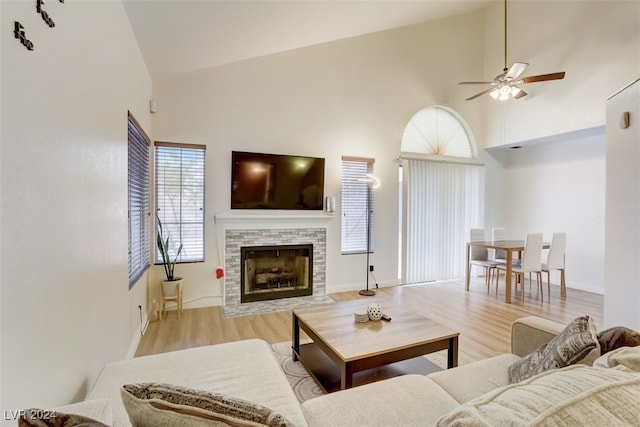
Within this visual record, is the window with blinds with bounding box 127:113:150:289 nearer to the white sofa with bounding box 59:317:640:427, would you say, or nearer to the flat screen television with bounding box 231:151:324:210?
the flat screen television with bounding box 231:151:324:210

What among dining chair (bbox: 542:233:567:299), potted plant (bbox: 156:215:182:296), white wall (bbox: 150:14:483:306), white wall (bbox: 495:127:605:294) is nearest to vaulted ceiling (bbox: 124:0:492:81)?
white wall (bbox: 150:14:483:306)

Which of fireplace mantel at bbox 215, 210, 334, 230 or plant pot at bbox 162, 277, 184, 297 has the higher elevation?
fireplace mantel at bbox 215, 210, 334, 230

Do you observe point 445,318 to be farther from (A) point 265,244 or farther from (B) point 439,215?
(A) point 265,244

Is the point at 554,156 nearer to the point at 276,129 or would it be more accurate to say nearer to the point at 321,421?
the point at 276,129

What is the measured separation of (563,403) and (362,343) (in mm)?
1433

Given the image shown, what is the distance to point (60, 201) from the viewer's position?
131 centimetres

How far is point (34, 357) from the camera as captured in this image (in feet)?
3.59

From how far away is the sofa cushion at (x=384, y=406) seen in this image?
3.95ft

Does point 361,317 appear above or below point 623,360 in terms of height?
below

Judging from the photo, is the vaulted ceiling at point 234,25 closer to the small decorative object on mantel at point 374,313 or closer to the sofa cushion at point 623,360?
the small decorative object on mantel at point 374,313

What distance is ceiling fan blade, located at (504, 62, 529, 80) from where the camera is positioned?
11.4 ft

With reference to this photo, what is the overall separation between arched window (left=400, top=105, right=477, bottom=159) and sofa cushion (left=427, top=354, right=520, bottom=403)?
4075mm

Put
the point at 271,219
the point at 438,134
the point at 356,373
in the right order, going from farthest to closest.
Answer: the point at 438,134
the point at 271,219
the point at 356,373

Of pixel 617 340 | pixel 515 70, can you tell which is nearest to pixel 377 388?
pixel 617 340
